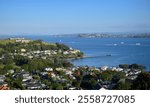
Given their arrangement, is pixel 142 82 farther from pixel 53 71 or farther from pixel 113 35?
pixel 53 71

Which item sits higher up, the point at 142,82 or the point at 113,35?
the point at 113,35

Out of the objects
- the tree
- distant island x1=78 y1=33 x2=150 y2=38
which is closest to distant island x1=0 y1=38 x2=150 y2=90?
the tree

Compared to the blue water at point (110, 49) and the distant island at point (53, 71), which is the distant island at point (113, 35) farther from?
the distant island at point (53, 71)

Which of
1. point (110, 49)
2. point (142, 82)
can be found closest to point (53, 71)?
point (110, 49)

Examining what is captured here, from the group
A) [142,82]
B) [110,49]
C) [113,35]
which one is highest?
[113,35]

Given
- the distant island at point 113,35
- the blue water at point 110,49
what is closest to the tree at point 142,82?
the blue water at point 110,49

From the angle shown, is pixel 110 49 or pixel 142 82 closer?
pixel 142 82
